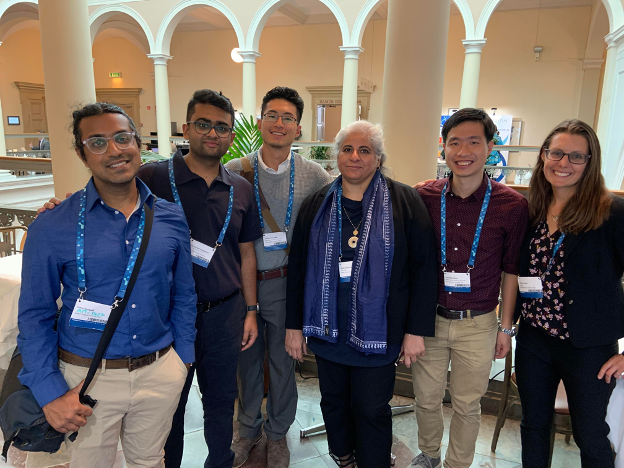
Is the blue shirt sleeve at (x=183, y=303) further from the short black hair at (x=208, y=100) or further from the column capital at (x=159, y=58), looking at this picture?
the column capital at (x=159, y=58)

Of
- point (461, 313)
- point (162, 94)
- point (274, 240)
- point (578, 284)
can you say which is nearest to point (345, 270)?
point (274, 240)

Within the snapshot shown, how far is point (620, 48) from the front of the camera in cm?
769

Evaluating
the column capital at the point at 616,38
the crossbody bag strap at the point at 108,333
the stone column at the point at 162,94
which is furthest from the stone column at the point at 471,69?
the crossbody bag strap at the point at 108,333

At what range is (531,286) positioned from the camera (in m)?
1.71

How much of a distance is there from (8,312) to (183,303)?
1235mm

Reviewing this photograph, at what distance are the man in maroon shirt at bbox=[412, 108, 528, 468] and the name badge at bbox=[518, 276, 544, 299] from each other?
0.21 ft

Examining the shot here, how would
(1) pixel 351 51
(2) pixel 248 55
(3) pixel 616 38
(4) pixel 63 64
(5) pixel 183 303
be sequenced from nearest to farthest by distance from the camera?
(5) pixel 183 303, (4) pixel 63 64, (3) pixel 616 38, (1) pixel 351 51, (2) pixel 248 55

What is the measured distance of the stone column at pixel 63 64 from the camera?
3.80m

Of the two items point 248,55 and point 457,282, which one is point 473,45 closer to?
point 248,55

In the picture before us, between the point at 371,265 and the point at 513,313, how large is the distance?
0.70 metres

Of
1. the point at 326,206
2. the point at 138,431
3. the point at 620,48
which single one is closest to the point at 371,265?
the point at 326,206

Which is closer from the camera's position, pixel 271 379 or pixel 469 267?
pixel 469 267

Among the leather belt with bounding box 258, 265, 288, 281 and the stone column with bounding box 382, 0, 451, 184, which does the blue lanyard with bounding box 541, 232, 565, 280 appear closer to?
the leather belt with bounding box 258, 265, 288, 281

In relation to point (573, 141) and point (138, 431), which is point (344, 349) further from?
point (573, 141)
